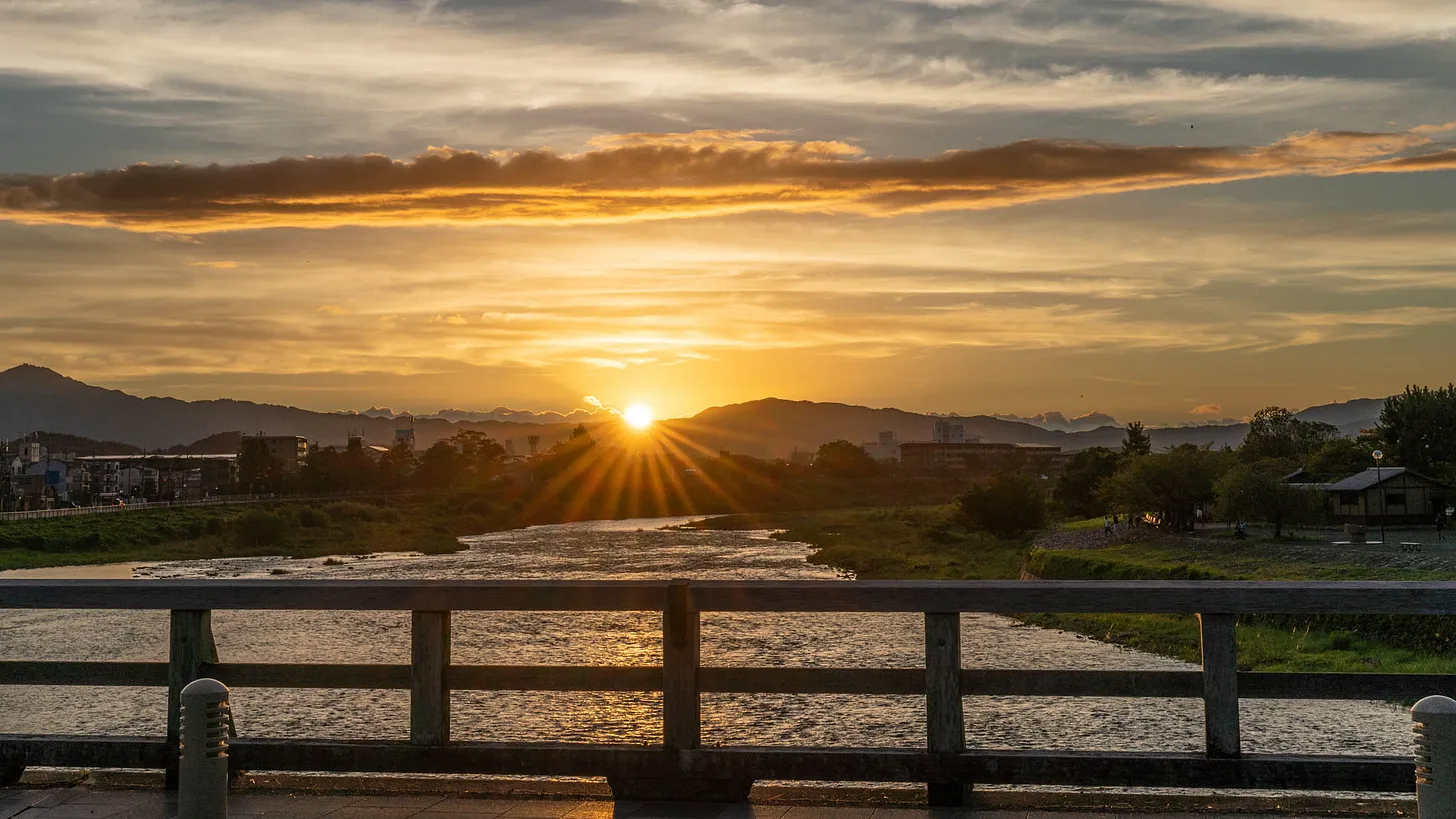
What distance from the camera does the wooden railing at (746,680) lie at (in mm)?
8281

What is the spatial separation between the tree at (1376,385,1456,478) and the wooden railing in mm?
108355

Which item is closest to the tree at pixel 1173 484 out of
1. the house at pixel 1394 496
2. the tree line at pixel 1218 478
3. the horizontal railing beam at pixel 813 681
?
the tree line at pixel 1218 478

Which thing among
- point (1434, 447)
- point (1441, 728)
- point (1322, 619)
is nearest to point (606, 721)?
point (1441, 728)

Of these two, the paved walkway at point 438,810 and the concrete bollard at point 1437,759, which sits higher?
the concrete bollard at point 1437,759

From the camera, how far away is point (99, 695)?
33219 mm

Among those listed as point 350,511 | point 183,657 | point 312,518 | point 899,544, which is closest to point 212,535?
point 312,518

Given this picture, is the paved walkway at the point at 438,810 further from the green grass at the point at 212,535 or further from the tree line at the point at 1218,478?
the green grass at the point at 212,535

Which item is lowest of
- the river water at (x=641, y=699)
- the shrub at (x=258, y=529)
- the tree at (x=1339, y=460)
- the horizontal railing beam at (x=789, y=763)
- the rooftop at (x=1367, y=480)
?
the river water at (x=641, y=699)

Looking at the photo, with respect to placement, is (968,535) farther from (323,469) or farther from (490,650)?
(323,469)

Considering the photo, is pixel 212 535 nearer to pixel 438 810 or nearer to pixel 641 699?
pixel 641 699

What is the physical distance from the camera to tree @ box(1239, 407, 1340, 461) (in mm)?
160750

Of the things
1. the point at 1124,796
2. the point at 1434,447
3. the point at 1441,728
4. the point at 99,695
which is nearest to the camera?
the point at 1441,728

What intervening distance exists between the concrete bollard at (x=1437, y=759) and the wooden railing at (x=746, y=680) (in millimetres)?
1965

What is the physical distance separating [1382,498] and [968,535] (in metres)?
34.7
